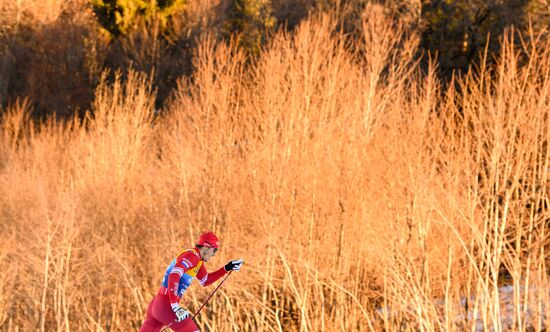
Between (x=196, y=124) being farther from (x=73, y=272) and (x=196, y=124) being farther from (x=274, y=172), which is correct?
(x=73, y=272)

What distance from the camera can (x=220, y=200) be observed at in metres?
22.7

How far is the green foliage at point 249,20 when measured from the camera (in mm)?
37969

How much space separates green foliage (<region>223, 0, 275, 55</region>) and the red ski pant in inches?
1241

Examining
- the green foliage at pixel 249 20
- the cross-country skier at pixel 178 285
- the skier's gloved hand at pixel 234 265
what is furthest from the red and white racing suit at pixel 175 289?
the green foliage at pixel 249 20

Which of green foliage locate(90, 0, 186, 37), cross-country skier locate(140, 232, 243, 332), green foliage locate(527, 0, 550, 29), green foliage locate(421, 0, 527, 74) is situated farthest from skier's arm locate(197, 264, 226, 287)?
green foliage locate(90, 0, 186, 37)

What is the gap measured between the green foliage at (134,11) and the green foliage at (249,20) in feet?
15.2

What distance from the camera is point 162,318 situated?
22.2ft

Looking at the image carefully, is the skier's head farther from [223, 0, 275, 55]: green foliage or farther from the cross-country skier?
[223, 0, 275, 55]: green foliage

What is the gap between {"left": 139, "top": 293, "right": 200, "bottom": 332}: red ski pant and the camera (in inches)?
265

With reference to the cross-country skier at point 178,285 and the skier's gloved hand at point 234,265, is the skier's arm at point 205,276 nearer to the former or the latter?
the cross-country skier at point 178,285

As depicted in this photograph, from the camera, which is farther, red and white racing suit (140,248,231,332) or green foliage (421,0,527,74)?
green foliage (421,0,527,74)

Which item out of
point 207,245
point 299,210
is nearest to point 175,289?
point 207,245

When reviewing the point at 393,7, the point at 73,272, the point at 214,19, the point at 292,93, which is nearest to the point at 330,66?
the point at 292,93

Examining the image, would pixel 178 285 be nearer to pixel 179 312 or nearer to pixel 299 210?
pixel 179 312
